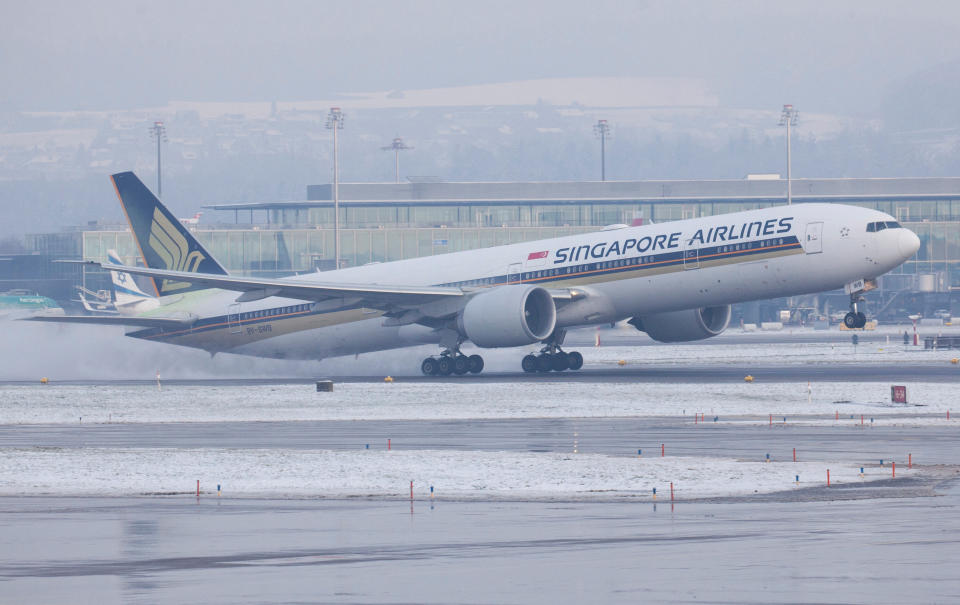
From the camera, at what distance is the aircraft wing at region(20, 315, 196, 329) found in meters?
52.2

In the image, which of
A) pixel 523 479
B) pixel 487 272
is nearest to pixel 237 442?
pixel 523 479

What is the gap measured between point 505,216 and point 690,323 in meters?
91.0

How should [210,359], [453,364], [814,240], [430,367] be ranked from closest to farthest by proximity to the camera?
[814,240] < [453,364] < [430,367] < [210,359]

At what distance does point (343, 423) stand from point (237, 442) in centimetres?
559

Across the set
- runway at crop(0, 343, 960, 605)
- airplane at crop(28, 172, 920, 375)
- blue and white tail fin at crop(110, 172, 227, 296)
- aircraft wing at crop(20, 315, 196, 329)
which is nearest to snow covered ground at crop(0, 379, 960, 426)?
runway at crop(0, 343, 960, 605)

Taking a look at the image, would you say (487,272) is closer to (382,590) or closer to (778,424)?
(778,424)

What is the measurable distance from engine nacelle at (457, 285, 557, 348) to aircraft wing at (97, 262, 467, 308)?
1.85 metres

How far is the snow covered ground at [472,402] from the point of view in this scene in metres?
35.8

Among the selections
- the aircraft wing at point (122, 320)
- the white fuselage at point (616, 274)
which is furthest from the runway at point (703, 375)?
the aircraft wing at point (122, 320)

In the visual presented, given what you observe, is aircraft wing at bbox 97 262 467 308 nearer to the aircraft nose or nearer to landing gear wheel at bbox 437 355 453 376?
landing gear wheel at bbox 437 355 453 376

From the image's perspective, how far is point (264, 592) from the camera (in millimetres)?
12594

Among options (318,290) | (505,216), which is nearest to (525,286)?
(318,290)

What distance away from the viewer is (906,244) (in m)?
44.5

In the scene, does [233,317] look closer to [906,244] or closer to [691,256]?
[691,256]
